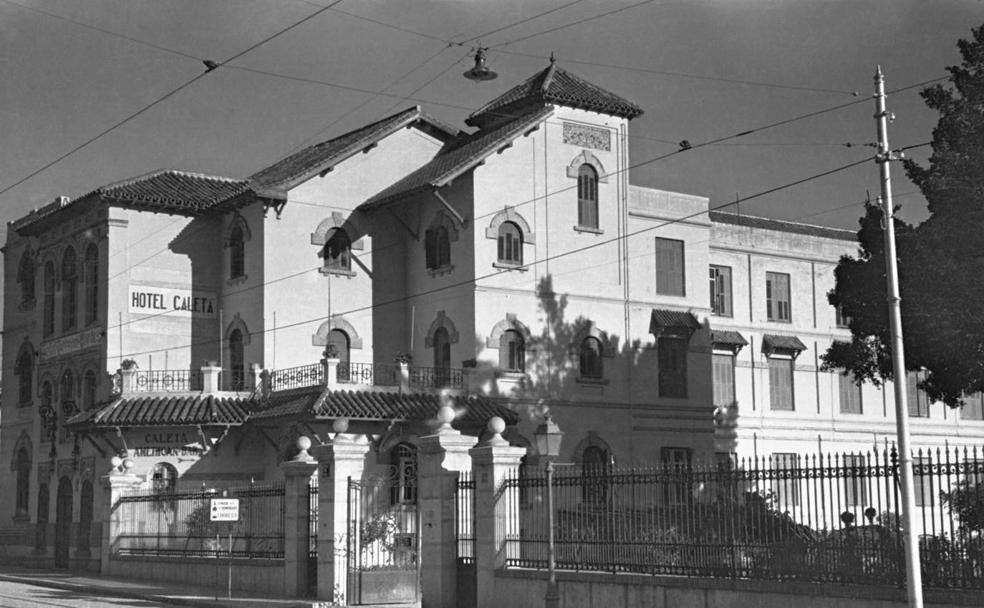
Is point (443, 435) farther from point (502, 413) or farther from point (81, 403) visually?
point (81, 403)

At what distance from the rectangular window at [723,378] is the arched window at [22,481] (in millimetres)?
23757

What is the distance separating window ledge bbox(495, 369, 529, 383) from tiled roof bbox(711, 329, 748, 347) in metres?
8.93

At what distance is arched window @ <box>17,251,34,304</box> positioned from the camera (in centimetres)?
4784

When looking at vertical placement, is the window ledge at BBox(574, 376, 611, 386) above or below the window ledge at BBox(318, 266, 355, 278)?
below

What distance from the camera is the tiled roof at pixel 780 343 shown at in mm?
46500

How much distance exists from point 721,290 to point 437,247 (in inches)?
450

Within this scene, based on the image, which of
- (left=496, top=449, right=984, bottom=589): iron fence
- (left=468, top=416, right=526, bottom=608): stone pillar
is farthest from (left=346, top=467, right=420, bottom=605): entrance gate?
(left=496, top=449, right=984, bottom=589): iron fence

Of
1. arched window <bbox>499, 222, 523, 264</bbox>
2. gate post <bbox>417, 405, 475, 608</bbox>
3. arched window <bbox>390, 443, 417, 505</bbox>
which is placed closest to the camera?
gate post <bbox>417, 405, 475, 608</bbox>

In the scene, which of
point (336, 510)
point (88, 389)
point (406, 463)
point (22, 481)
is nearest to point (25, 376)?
point (22, 481)

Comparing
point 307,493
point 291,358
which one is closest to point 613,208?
point 291,358

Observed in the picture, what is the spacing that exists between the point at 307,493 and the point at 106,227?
685 inches

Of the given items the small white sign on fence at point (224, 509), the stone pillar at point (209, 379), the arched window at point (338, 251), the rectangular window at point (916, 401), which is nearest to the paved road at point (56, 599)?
the small white sign on fence at point (224, 509)

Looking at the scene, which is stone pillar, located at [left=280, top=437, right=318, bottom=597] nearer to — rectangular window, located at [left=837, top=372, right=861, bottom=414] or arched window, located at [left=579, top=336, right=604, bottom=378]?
arched window, located at [left=579, top=336, right=604, bottom=378]

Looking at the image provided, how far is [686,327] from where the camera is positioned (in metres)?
41.3
